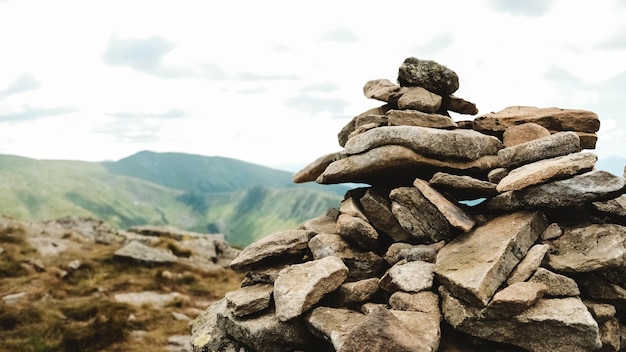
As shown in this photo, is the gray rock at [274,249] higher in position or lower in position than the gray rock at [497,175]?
lower

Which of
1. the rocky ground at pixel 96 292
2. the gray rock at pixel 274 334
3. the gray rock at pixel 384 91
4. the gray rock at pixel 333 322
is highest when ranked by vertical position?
the gray rock at pixel 384 91

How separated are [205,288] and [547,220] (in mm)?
30903

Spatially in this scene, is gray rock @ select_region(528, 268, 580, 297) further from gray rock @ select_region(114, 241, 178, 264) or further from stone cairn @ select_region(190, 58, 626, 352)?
gray rock @ select_region(114, 241, 178, 264)

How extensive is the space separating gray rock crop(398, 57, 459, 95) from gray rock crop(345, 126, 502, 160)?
2.60 meters

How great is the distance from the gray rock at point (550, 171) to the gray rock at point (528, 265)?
1.58 metres

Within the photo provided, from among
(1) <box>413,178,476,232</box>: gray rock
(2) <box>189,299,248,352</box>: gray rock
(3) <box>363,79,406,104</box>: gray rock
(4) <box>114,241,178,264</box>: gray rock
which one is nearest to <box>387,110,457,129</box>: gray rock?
(3) <box>363,79,406,104</box>: gray rock

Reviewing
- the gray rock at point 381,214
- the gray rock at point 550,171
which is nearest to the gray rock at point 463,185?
the gray rock at point 550,171

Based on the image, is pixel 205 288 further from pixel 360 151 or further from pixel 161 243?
pixel 360 151

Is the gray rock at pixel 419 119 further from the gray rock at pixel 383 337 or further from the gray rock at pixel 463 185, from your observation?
the gray rock at pixel 383 337

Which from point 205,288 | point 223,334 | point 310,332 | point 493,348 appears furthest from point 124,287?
point 493,348

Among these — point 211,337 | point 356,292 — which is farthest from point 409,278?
point 211,337

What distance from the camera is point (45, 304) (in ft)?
89.6

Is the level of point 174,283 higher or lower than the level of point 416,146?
lower

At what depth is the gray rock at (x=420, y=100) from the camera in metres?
14.6
